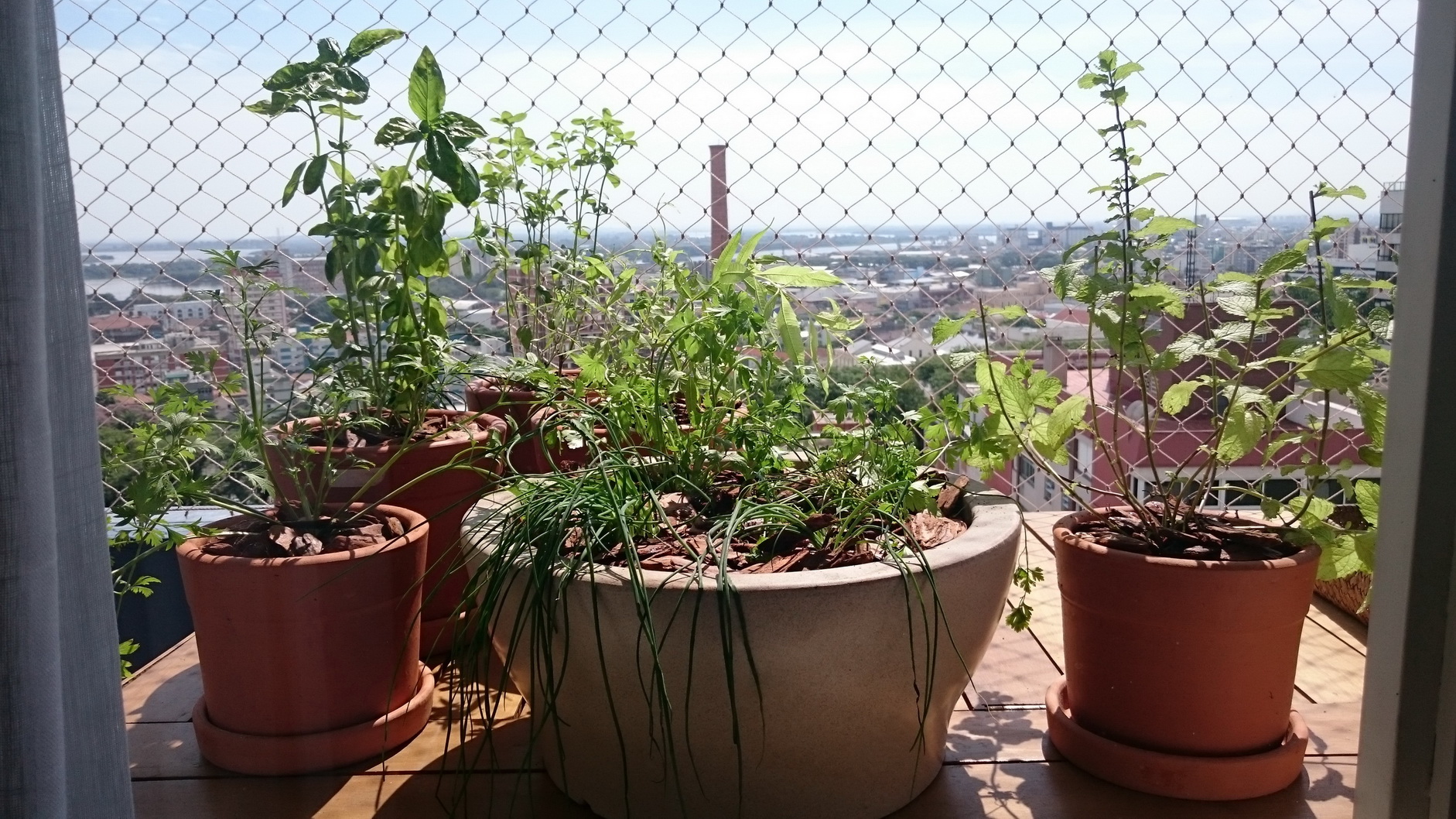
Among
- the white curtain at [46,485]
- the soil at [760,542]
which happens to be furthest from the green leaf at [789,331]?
the white curtain at [46,485]

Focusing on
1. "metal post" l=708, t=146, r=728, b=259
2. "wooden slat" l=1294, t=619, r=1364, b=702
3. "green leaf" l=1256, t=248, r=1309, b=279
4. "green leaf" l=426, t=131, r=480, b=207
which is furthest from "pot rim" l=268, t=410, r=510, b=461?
"wooden slat" l=1294, t=619, r=1364, b=702

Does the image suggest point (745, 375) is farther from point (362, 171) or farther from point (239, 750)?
point (239, 750)

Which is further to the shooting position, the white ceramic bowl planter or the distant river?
the distant river

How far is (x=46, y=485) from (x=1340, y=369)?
4.06 feet

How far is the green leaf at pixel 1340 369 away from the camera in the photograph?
3.76 ft

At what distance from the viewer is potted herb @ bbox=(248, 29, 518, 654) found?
1289 mm

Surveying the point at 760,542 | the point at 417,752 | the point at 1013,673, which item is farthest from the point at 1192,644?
the point at 417,752

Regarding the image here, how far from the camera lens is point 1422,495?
954 millimetres

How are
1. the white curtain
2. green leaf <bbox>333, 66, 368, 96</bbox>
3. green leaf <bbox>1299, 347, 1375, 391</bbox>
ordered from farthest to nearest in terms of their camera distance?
green leaf <bbox>333, 66, 368, 96</bbox>
green leaf <bbox>1299, 347, 1375, 391</bbox>
the white curtain

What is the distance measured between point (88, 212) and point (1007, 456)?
3.57 feet

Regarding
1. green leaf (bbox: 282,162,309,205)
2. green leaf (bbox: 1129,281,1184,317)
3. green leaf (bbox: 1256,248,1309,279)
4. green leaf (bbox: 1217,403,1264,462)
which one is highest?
green leaf (bbox: 282,162,309,205)

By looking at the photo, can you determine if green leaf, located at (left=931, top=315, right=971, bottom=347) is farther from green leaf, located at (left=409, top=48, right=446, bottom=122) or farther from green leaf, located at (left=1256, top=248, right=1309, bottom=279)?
green leaf, located at (left=409, top=48, right=446, bottom=122)

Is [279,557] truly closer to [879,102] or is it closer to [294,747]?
[294,747]

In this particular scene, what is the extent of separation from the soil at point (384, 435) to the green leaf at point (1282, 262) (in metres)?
1.05
